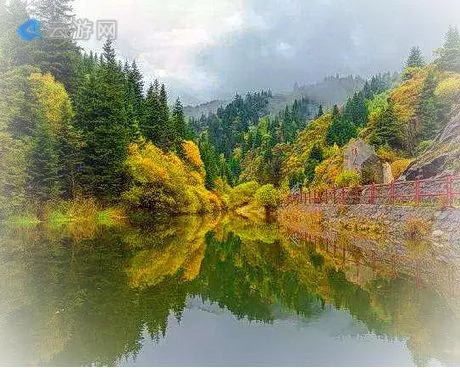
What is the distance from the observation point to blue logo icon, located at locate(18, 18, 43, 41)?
38.1m

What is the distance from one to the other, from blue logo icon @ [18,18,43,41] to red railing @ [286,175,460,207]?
27.4 metres

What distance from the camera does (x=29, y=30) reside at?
38531 mm

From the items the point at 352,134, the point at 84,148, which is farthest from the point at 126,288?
the point at 352,134

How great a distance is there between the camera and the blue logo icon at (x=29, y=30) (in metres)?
38.1

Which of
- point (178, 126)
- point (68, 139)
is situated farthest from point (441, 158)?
point (178, 126)

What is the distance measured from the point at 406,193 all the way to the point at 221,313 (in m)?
14.3

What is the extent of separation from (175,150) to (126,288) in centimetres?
4430

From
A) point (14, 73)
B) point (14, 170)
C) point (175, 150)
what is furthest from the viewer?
point (175, 150)

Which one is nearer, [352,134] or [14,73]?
[14,73]

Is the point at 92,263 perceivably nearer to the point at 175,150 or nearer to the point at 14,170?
the point at 14,170

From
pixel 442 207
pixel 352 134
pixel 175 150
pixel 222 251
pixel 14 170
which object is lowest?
pixel 222 251

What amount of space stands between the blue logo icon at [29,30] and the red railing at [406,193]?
27.4 meters

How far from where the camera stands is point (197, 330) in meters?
6.69

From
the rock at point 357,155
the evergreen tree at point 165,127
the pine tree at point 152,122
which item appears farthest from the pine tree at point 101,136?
the rock at point 357,155
